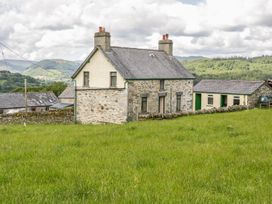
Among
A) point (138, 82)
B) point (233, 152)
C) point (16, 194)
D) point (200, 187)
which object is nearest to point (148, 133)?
point (233, 152)

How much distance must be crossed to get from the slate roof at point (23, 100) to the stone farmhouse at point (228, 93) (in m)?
57.6

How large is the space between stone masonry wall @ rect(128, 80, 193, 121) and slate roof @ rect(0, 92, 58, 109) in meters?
63.5

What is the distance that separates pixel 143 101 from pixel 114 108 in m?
3.26

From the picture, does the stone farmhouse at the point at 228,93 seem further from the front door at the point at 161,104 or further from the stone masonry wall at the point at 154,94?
the front door at the point at 161,104

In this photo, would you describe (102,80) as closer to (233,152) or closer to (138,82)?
(138,82)

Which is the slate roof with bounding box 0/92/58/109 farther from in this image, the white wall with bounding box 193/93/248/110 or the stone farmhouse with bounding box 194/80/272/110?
the white wall with bounding box 193/93/248/110

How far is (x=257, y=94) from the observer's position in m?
51.0

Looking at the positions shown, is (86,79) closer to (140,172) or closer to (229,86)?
(229,86)

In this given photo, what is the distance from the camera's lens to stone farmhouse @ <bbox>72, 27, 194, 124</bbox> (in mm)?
37031

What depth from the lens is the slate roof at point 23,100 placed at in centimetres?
9543

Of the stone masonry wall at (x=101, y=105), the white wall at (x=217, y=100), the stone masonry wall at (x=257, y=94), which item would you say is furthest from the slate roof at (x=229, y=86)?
the stone masonry wall at (x=101, y=105)

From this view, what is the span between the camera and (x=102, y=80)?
125ft

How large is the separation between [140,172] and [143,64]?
32.2 meters

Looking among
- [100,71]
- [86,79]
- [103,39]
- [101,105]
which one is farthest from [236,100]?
[103,39]
